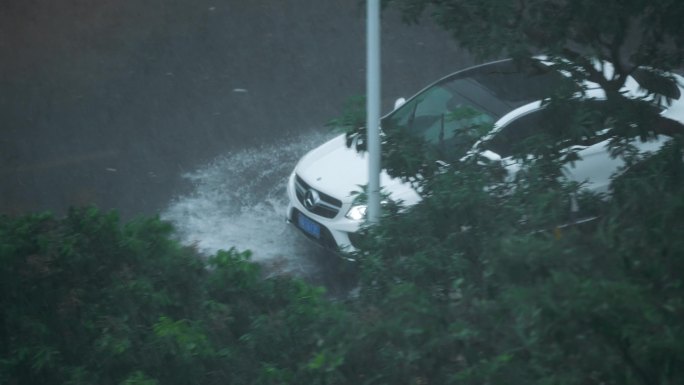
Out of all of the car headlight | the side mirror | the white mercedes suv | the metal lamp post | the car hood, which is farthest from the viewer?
the car hood

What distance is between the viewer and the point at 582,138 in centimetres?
481

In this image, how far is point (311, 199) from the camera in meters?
7.76

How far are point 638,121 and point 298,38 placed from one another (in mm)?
8343

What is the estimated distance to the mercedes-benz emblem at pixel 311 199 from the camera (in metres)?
7.69

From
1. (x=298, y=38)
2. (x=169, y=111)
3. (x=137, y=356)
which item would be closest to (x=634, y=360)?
(x=137, y=356)

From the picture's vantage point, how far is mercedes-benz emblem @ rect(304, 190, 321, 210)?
7.69 m

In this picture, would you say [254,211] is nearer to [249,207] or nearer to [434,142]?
[249,207]

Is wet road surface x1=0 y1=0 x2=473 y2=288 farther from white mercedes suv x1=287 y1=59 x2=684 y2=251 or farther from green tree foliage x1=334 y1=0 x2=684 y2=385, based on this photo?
green tree foliage x1=334 y1=0 x2=684 y2=385

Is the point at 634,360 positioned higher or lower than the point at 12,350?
higher

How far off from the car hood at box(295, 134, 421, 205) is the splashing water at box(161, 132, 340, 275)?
2.47ft

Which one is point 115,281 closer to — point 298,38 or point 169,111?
point 169,111

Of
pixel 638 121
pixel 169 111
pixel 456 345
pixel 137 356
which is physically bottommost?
pixel 169 111

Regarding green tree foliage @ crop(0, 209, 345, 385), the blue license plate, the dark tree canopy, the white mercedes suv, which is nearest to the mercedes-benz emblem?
the white mercedes suv

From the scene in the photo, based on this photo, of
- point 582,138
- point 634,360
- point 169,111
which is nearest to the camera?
point 634,360
